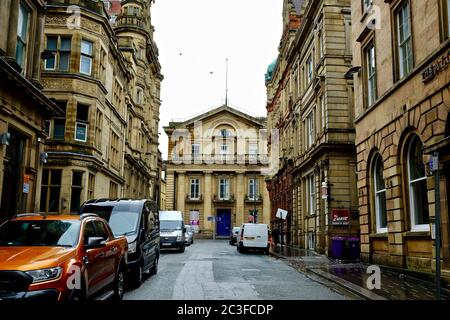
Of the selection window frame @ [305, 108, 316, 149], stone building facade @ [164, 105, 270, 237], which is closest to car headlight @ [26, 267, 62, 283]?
window frame @ [305, 108, 316, 149]

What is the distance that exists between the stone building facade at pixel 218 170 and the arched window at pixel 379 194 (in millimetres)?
50462

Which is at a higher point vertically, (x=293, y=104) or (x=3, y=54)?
(x=293, y=104)

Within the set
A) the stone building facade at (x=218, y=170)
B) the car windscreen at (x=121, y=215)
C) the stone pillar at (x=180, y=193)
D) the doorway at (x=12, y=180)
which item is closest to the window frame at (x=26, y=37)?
the doorway at (x=12, y=180)

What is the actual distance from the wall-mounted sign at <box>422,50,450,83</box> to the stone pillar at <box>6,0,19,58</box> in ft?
44.5

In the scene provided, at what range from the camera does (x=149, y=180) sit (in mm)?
56438

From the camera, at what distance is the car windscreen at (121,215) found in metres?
14.2

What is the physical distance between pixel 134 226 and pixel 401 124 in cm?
919

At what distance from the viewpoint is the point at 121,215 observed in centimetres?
1473

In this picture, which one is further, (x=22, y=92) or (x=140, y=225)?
(x=22, y=92)

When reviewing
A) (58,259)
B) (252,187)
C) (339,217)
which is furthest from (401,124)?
(252,187)
